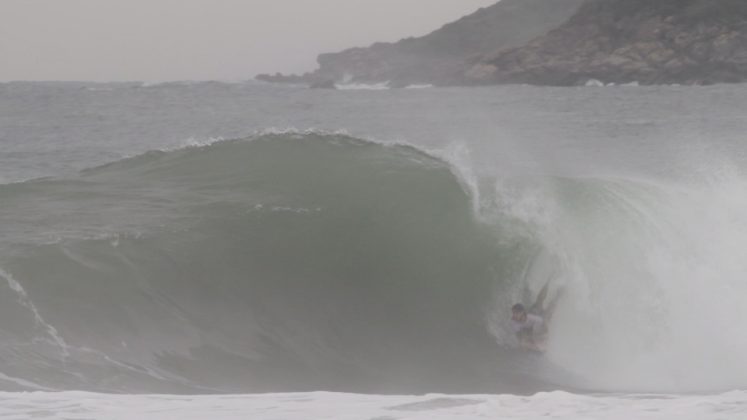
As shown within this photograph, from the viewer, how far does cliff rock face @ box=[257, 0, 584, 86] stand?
93.1 meters

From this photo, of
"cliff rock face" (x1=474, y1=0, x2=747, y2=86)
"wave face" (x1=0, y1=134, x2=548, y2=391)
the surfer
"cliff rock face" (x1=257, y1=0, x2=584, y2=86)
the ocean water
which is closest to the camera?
the ocean water

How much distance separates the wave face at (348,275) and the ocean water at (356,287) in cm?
3

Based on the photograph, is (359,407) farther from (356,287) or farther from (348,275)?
(348,275)

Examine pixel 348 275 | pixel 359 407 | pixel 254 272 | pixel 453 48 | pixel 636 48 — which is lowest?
pixel 359 407

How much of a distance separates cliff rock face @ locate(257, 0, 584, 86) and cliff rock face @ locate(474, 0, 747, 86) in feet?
17.8

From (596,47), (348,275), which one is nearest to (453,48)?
(596,47)

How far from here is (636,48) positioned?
2940 inches

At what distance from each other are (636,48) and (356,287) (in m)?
66.1

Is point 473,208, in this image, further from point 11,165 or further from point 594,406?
point 11,165

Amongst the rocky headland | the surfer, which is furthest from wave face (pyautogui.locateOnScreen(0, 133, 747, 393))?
the rocky headland

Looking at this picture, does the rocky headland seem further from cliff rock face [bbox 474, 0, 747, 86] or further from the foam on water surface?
the foam on water surface

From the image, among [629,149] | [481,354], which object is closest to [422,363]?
[481,354]

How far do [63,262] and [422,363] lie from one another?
3.79 metres

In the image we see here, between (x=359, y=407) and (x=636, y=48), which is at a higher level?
(x=636, y=48)
